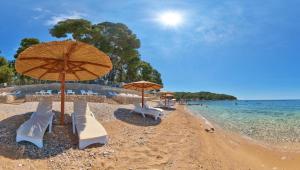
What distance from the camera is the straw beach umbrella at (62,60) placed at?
8438mm

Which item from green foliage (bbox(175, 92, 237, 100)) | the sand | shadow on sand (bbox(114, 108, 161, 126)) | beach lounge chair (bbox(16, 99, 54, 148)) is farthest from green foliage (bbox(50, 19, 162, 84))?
green foliage (bbox(175, 92, 237, 100))

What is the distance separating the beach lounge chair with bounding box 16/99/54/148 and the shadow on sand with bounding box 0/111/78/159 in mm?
153

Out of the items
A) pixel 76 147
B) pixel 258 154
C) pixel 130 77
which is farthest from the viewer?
pixel 130 77

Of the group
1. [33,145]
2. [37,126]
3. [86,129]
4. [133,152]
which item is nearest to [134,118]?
[86,129]

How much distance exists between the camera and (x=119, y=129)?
9867mm

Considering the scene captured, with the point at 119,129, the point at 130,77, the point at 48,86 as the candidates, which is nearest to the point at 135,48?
the point at 130,77

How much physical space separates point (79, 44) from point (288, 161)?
7.60m

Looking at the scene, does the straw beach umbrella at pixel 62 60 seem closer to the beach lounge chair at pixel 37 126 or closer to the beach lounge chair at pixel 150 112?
the beach lounge chair at pixel 37 126

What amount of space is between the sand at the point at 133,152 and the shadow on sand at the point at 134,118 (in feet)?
1.84

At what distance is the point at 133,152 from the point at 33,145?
2686 millimetres

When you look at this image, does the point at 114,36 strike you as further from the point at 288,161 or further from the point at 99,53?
the point at 288,161

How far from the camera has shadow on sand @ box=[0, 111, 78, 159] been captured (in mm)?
6848

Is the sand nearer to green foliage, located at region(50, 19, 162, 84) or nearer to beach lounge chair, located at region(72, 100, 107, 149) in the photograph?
beach lounge chair, located at region(72, 100, 107, 149)

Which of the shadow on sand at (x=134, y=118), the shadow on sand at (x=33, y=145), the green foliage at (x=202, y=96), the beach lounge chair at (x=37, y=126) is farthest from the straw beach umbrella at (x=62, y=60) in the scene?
the green foliage at (x=202, y=96)
